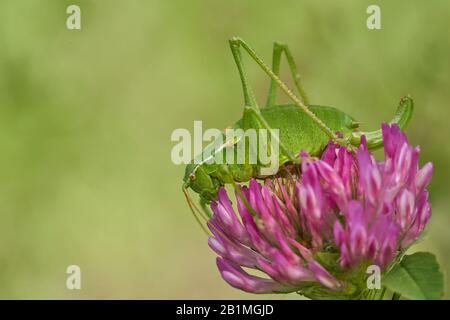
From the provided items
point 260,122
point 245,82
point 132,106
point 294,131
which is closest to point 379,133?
point 294,131

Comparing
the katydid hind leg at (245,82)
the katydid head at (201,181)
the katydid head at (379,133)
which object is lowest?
the katydid head at (201,181)

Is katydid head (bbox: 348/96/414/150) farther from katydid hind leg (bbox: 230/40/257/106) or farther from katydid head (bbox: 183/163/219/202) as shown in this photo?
katydid head (bbox: 183/163/219/202)

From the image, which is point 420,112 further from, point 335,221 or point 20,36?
point 20,36

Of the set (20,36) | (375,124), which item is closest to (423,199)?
(375,124)

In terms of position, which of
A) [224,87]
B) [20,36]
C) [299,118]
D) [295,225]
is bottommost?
[295,225]

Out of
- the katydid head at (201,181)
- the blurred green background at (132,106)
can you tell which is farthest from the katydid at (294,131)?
the blurred green background at (132,106)

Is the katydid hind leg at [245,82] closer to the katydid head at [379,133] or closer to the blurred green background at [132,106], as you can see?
the katydid head at [379,133]

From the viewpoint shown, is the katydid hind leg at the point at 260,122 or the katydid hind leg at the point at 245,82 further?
the katydid hind leg at the point at 245,82

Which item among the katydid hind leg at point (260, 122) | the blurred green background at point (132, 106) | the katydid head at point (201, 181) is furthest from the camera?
the blurred green background at point (132, 106)

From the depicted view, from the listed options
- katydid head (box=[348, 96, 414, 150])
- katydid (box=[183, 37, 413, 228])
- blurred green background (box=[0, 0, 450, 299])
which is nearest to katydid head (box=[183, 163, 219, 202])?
katydid (box=[183, 37, 413, 228])
